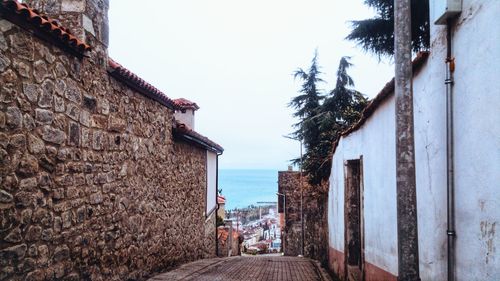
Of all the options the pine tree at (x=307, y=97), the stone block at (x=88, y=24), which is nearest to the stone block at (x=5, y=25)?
the stone block at (x=88, y=24)

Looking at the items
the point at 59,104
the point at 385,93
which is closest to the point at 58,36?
the point at 59,104

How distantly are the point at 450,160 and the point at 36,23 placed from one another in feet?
13.5

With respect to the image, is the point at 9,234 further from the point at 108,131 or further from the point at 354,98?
the point at 354,98

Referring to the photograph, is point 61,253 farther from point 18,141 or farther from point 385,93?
point 385,93

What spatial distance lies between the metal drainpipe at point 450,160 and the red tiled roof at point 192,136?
21.5ft

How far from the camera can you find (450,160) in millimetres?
4023

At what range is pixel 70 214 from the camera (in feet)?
17.8

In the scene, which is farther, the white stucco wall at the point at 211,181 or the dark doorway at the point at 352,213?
the white stucco wall at the point at 211,181

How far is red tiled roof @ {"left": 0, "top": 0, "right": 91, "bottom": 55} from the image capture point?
403 cm

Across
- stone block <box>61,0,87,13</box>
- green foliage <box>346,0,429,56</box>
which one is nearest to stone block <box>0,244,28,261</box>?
stone block <box>61,0,87,13</box>

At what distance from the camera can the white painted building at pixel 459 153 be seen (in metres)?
3.35

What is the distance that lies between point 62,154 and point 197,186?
7.47 m

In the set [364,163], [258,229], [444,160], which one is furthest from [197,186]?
[258,229]

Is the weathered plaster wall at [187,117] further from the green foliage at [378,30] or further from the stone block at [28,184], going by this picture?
the stone block at [28,184]
